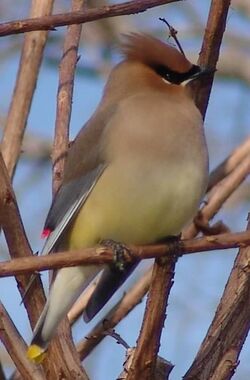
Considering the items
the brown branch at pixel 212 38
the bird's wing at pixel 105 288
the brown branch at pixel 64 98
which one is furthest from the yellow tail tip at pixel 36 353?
the brown branch at pixel 212 38

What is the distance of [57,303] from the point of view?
1.99 meters

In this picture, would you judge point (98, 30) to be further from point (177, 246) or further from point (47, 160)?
point (177, 246)

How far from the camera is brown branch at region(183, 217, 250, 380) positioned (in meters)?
1.90

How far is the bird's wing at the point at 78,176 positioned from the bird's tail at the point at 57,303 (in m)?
0.07

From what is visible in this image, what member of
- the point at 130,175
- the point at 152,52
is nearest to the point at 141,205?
the point at 130,175

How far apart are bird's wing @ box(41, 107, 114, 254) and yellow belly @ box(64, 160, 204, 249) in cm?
4

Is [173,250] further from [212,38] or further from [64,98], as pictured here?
[64,98]

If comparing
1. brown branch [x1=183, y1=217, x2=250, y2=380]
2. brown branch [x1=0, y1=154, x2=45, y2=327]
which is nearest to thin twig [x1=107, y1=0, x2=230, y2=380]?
brown branch [x1=183, y1=217, x2=250, y2=380]

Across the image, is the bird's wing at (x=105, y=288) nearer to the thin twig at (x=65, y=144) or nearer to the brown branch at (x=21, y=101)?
the thin twig at (x=65, y=144)

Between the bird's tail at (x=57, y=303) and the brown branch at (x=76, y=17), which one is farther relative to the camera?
the bird's tail at (x=57, y=303)

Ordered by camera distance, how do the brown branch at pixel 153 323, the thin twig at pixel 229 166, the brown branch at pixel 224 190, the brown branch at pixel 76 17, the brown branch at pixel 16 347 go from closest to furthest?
the brown branch at pixel 76 17, the brown branch at pixel 153 323, the brown branch at pixel 16 347, the brown branch at pixel 224 190, the thin twig at pixel 229 166

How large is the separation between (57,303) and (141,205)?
240mm

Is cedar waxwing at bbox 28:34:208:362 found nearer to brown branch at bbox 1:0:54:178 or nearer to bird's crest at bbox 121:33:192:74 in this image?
bird's crest at bbox 121:33:192:74

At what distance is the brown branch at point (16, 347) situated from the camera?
6.23ft
